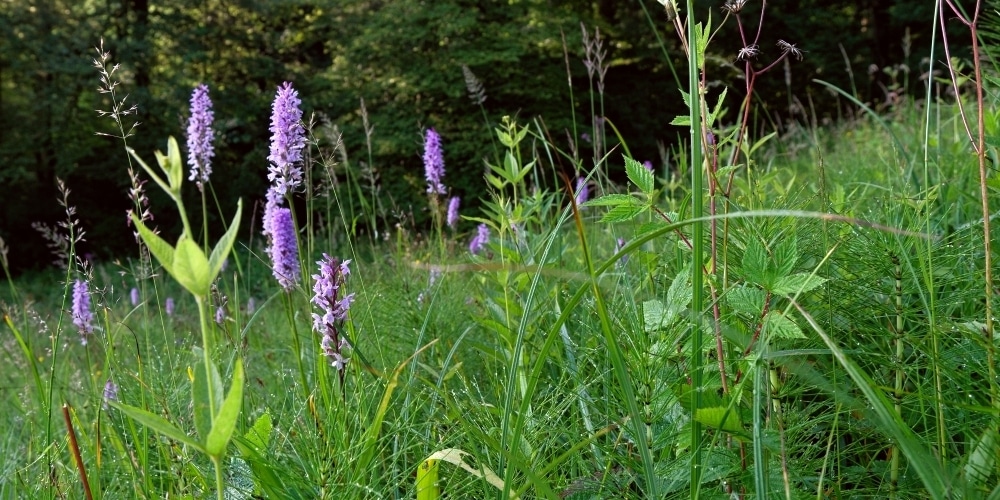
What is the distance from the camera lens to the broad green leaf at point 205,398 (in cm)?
69

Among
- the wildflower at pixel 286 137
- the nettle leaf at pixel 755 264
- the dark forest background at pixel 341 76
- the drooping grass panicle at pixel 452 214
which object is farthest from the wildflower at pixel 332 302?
the dark forest background at pixel 341 76

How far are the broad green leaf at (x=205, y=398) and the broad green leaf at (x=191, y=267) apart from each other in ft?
0.25

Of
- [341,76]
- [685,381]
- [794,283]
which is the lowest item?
[685,381]

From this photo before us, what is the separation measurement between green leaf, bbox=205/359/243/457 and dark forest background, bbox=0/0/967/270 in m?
11.1

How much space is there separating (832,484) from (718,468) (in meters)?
0.20

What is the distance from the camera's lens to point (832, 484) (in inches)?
41.8

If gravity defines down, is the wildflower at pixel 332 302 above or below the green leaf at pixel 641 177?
below

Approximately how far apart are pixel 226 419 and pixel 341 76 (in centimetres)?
1397

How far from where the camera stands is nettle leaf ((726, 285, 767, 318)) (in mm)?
973

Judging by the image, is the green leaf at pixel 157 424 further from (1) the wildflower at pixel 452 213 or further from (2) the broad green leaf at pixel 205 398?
(1) the wildflower at pixel 452 213

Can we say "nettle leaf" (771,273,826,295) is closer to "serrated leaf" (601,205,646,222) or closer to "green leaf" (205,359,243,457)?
"serrated leaf" (601,205,646,222)

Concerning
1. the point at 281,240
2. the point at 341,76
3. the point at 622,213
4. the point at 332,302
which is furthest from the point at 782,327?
the point at 341,76

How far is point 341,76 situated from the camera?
13992mm

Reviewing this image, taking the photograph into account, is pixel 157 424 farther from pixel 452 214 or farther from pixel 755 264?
pixel 452 214
